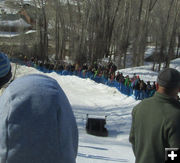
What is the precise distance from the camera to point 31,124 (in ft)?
3.88

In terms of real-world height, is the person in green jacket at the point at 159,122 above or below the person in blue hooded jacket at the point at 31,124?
below

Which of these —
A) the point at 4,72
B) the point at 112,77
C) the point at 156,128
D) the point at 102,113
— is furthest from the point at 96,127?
the point at 112,77

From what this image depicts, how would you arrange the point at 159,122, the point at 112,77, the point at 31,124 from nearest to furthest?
the point at 31,124
the point at 159,122
the point at 112,77

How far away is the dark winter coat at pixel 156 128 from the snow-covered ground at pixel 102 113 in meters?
3.83

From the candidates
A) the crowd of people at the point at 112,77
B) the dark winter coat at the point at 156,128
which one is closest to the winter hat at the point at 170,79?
the dark winter coat at the point at 156,128

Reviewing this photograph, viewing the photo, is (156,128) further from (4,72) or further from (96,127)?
(96,127)

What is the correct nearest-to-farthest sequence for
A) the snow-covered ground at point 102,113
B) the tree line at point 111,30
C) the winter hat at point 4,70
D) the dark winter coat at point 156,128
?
the winter hat at point 4,70 → the dark winter coat at point 156,128 → the snow-covered ground at point 102,113 → the tree line at point 111,30

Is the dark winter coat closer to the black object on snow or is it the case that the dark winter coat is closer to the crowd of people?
the black object on snow

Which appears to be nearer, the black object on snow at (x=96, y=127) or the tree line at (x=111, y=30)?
the black object on snow at (x=96, y=127)

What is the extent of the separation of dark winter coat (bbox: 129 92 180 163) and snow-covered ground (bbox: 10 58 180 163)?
151 inches

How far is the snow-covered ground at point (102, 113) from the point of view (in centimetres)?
709

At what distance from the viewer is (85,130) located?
10648 mm

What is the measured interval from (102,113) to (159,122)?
39.5ft

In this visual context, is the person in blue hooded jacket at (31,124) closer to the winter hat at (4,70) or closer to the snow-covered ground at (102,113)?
the winter hat at (4,70)
